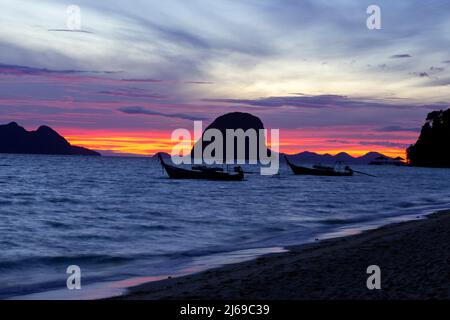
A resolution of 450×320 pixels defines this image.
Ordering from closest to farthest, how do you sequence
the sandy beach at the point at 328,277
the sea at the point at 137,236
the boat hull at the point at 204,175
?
the sandy beach at the point at 328,277 < the sea at the point at 137,236 < the boat hull at the point at 204,175

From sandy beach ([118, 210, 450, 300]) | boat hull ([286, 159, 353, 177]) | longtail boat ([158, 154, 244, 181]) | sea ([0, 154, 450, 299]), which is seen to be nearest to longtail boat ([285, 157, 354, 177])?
boat hull ([286, 159, 353, 177])

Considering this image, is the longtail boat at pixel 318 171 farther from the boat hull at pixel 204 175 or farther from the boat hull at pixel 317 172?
the boat hull at pixel 204 175

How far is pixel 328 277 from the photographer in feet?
37.8

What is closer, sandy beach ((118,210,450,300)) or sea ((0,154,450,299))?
sandy beach ((118,210,450,300))

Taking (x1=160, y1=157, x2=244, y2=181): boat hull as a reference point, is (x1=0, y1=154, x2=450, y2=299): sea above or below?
below

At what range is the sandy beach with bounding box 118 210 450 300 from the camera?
9.97 m

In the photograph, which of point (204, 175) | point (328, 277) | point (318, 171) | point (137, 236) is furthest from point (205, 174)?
point (328, 277)

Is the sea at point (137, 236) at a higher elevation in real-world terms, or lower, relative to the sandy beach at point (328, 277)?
lower

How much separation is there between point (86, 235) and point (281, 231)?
31.3 feet

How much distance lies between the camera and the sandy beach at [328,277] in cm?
997

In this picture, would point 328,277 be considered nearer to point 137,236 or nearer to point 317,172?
point 137,236

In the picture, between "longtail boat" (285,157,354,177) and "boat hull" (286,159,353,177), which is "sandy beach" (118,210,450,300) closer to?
"boat hull" (286,159,353,177)

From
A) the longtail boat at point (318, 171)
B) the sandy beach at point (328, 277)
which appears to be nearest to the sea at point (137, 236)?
the sandy beach at point (328, 277)
